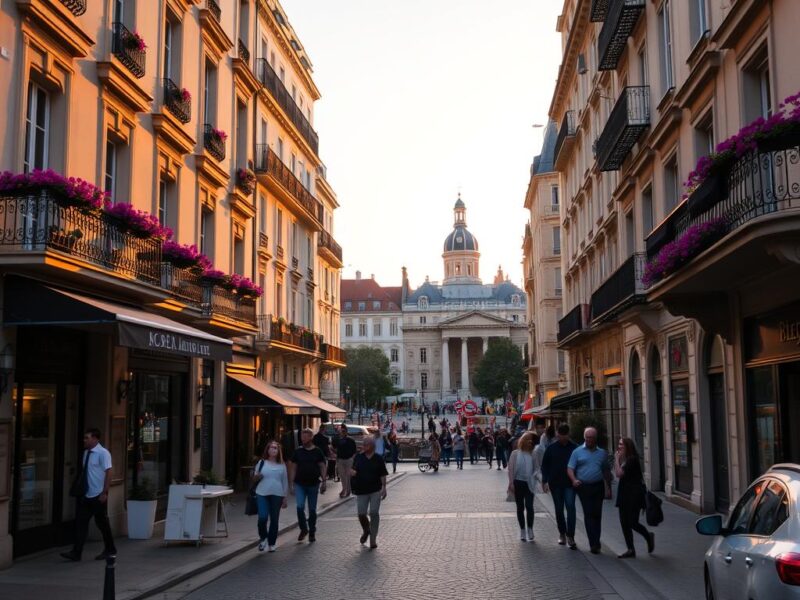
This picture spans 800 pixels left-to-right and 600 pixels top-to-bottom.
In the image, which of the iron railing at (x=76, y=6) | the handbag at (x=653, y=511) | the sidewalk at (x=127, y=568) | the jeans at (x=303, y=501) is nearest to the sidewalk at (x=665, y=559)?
the handbag at (x=653, y=511)

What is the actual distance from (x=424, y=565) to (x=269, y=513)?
3016 mm

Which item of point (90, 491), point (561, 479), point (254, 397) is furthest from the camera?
point (254, 397)

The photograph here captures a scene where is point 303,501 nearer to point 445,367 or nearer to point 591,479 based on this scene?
point 591,479

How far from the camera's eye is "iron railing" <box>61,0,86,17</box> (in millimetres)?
14039

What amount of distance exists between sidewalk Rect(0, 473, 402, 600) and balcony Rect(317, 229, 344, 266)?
92.9 ft

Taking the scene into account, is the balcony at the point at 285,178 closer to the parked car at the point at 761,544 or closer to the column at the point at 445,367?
the parked car at the point at 761,544

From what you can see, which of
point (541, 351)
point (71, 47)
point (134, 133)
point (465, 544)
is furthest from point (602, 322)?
point (541, 351)

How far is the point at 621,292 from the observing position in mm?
23812

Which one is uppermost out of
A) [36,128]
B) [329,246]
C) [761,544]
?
[329,246]

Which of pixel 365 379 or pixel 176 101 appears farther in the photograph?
pixel 365 379

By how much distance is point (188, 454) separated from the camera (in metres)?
20.7

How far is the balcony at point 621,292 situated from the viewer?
21764 millimetres

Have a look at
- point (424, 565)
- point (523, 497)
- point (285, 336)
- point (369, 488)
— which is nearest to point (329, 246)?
point (285, 336)

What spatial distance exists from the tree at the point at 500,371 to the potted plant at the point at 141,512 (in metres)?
105
